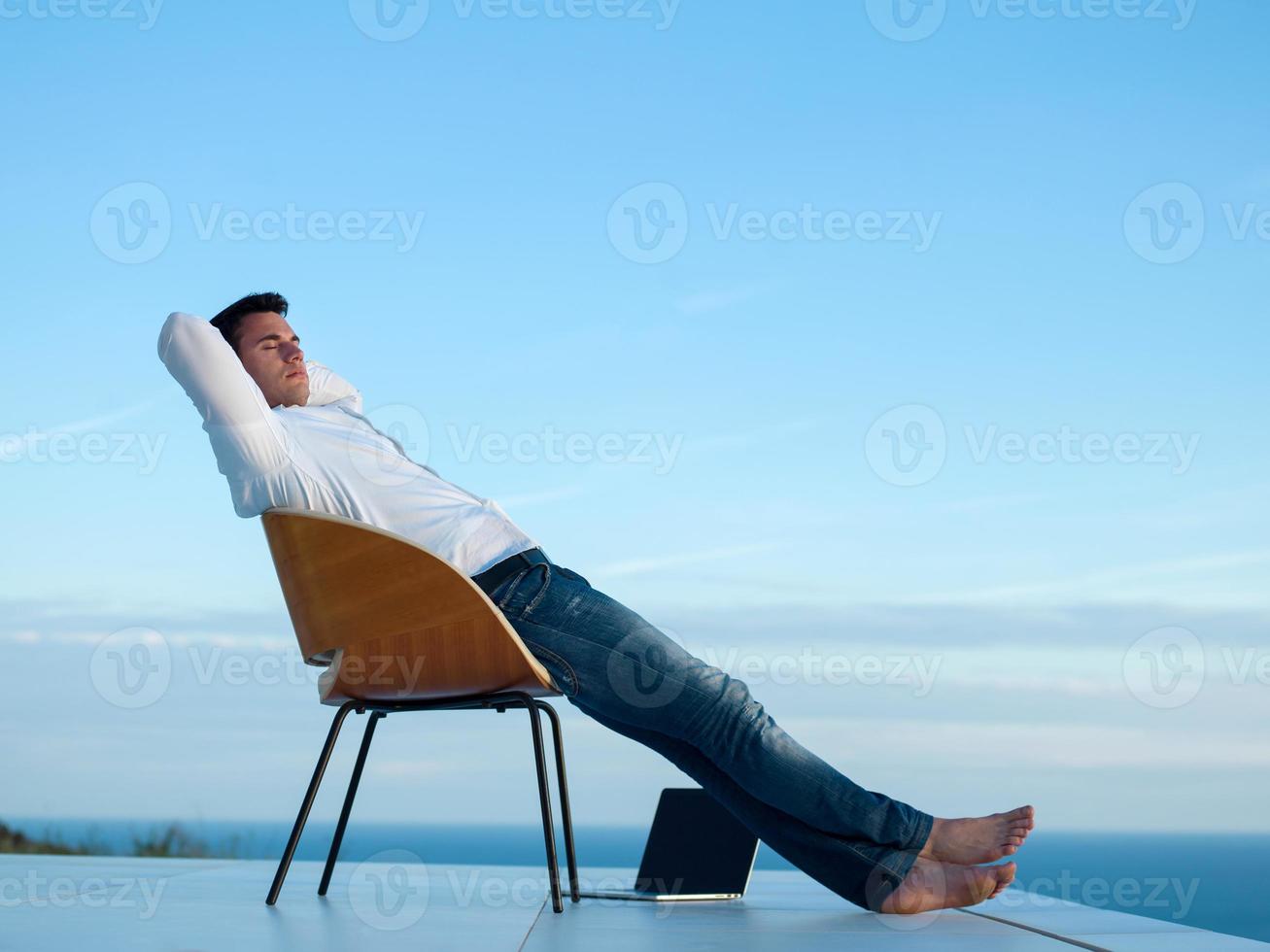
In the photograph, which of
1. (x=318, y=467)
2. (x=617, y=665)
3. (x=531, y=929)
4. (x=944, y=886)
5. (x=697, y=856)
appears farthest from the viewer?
(x=697, y=856)

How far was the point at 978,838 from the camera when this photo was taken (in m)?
1.78

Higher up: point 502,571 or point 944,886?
point 502,571

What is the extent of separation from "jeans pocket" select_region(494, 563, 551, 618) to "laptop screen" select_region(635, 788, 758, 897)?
2.21 feet

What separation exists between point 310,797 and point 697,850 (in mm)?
842

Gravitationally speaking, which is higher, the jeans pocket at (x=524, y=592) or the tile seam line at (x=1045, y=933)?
the jeans pocket at (x=524, y=592)

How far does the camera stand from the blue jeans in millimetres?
1795

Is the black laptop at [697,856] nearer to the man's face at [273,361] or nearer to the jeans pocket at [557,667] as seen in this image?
the jeans pocket at [557,667]

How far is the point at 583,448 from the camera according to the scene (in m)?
3.34

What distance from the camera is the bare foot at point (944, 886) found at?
1.74 metres

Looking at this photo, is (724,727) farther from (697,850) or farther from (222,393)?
(222,393)

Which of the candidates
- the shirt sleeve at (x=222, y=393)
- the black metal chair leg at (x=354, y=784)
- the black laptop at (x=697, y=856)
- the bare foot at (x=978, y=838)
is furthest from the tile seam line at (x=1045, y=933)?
the shirt sleeve at (x=222, y=393)

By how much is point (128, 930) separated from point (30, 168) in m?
6.90

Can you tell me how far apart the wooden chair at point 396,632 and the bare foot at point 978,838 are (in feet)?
2.01

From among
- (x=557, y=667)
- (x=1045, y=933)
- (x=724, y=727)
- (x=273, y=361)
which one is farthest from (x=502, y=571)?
(x=1045, y=933)
